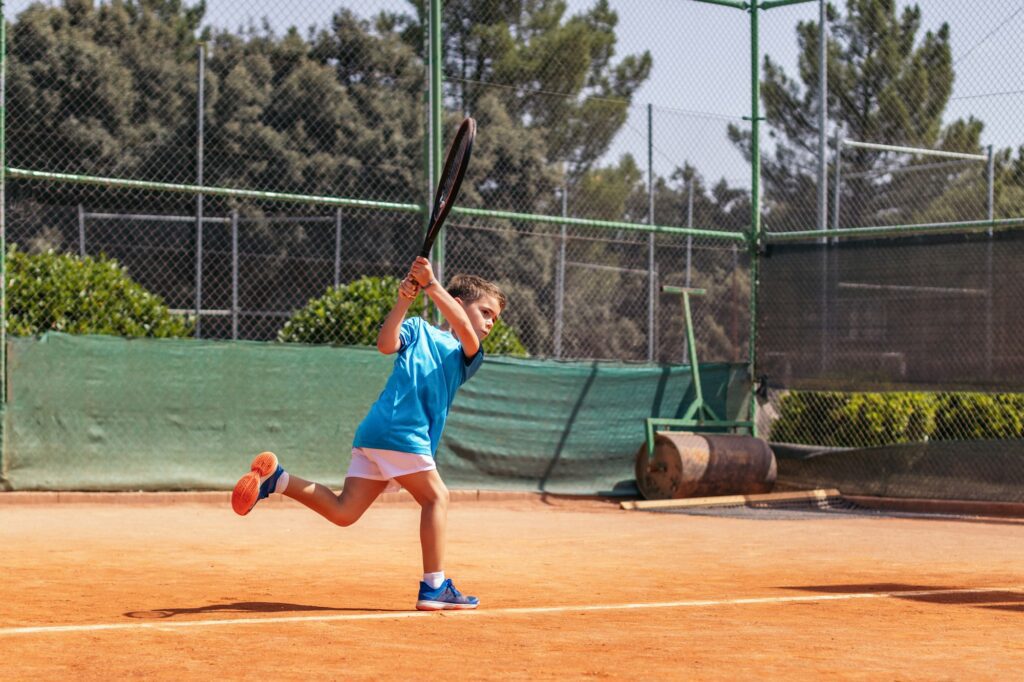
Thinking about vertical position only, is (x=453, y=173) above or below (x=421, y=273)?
above

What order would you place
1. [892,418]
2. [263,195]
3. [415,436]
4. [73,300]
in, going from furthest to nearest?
[892,418] → [73,300] → [263,195] → [415,436]

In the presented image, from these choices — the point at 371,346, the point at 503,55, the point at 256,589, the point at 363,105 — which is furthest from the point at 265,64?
the point at 256,589

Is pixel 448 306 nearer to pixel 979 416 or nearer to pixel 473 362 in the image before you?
pixel 473 362

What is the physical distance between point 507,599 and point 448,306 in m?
1.37

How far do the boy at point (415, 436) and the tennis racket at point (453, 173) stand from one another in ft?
1.25

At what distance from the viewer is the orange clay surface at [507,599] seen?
14.1 ft

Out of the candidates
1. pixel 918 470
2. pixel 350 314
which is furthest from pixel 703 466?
pixel 350 314

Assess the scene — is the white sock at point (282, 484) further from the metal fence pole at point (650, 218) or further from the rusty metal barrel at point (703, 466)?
the metal fence pole at point (650, 218)

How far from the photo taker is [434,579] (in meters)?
5.47

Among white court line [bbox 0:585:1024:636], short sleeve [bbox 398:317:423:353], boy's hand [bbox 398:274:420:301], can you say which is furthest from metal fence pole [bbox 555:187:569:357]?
boy's hand [bbox 398:274:420:301]

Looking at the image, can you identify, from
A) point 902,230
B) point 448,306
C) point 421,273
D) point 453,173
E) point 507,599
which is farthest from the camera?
point 902,230

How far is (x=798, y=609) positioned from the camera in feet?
19.0

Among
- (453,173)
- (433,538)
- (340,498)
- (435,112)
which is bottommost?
(433,538)

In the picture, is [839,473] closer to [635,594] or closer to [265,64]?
[635,594]
